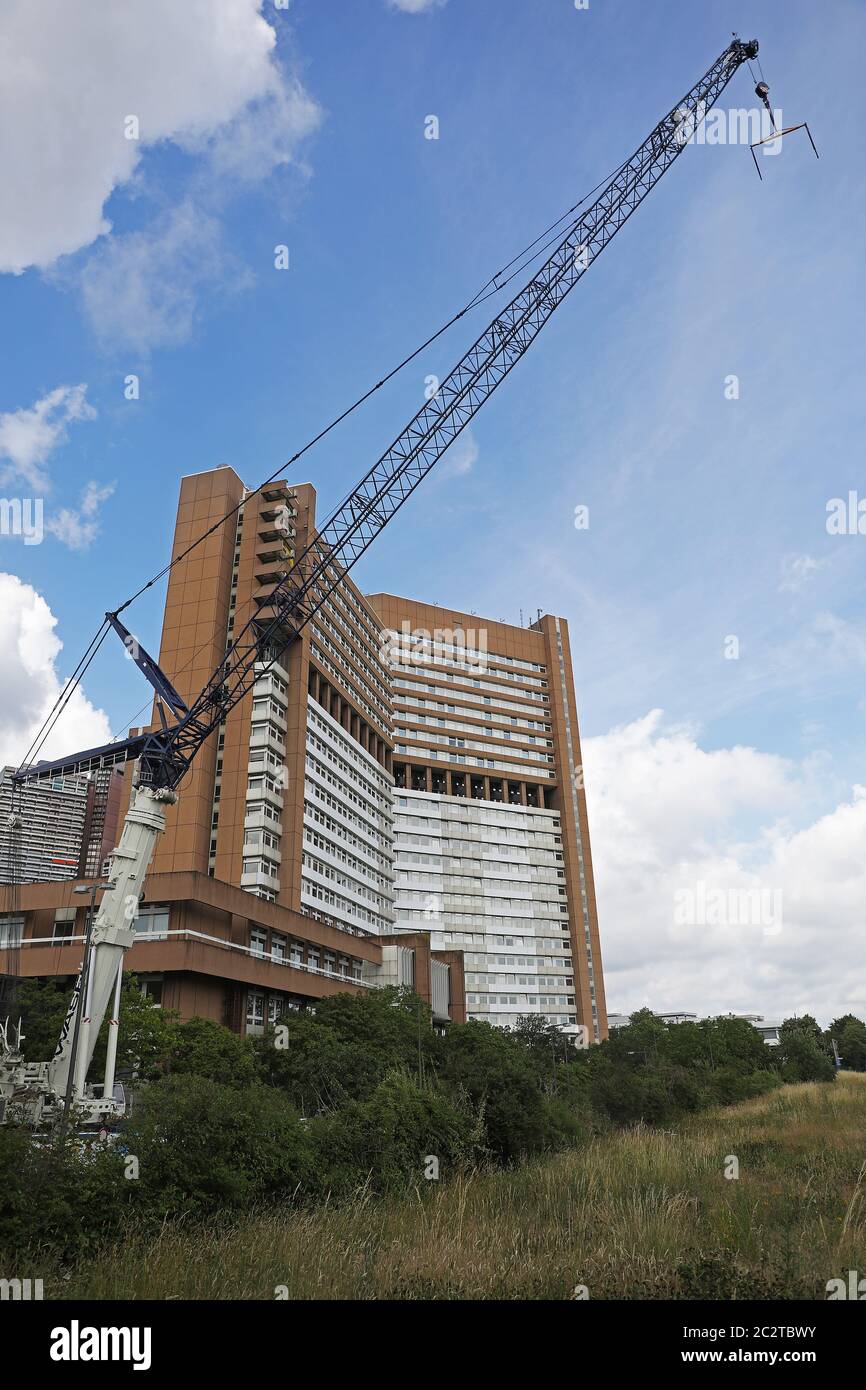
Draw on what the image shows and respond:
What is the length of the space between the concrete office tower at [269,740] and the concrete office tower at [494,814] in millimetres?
25233

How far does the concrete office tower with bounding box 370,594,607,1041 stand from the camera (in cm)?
12269

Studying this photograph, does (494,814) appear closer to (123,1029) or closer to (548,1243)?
(123,1029)

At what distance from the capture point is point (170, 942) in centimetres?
5238

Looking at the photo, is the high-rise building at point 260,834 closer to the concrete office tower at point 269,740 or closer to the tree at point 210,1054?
the concrete office tower at point 269,740

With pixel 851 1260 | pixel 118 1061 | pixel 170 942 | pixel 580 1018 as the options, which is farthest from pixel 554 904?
pixel 851 1260

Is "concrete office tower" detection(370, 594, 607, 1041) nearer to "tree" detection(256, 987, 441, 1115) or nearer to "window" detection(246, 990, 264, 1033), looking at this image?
"window" detection(246, 990, 264, 1033)

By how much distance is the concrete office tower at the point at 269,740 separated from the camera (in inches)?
2852

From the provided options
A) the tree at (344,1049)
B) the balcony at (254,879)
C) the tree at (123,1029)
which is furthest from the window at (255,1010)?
the tree at (123,1029)

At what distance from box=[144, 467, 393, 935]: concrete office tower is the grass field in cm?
5065

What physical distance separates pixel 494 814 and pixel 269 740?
62607 mm

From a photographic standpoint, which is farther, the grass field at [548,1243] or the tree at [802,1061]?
the tree at [802,1061]

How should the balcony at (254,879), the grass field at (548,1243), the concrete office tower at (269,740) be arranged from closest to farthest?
the grass field at (548,1243) < the balcony at (254,879) < the concrete office tower at (269,740)

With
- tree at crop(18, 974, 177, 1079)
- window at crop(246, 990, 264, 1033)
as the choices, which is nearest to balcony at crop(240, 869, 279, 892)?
window at crop(246, 990, 264, 1033)
